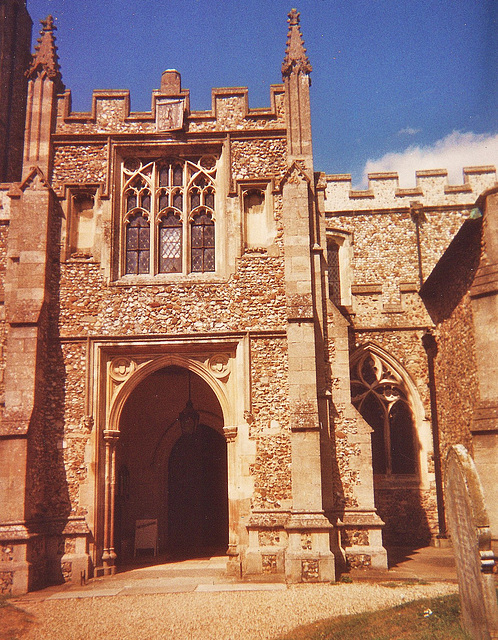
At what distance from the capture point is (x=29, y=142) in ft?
42.2

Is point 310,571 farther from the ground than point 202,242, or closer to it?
closer to it

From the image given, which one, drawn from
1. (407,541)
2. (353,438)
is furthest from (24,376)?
(407,541)

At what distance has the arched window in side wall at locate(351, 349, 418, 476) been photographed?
614 inches

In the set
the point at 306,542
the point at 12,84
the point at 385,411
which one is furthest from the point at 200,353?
the point at 12,84

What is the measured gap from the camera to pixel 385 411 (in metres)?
15.8

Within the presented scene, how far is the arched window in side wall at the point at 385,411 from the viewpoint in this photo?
51.1 feet

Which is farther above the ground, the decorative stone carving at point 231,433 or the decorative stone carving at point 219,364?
the decorative stone carving at point 219,364

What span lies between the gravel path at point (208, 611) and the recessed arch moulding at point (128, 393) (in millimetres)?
1792

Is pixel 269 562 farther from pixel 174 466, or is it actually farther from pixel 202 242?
pixel 202 242

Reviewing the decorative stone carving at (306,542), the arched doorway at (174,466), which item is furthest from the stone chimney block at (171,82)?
the decorative stone carving at (306,542)

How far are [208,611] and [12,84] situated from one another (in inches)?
631

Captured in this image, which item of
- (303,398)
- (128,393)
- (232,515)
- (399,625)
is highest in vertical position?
Answer: (128,393)

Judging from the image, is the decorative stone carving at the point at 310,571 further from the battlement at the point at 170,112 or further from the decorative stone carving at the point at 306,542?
the battlement at the point at 170,112

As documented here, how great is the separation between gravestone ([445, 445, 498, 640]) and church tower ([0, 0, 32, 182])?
50.3ft
